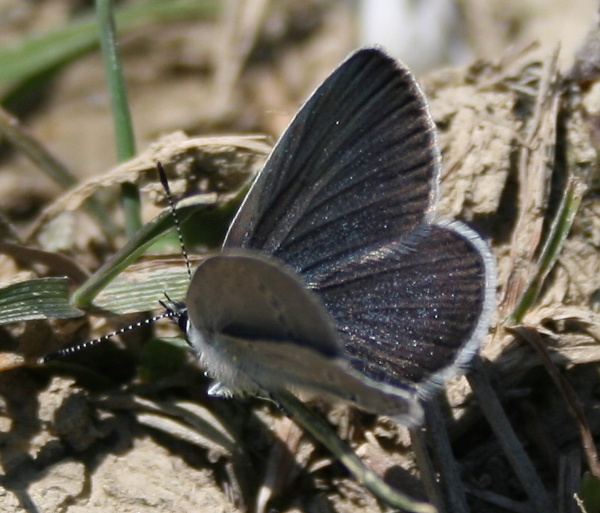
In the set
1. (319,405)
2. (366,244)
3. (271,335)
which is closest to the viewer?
(271,335)

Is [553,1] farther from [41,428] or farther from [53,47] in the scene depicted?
[41,428]

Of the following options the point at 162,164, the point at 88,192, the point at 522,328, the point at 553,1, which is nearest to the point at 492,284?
the point at 522,328

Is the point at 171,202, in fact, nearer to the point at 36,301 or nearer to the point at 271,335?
the point at 36,301

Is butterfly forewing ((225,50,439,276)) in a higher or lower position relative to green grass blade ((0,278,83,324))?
higher

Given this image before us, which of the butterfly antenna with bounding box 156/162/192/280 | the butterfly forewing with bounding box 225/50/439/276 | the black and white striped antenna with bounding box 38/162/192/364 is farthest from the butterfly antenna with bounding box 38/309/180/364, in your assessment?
the butterfly forewing with bounding box 225/50/439/276

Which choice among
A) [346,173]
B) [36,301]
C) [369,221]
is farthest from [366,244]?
[36,301]

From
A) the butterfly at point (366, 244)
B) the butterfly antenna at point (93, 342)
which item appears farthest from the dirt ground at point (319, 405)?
the butterfly at point (366, 244)

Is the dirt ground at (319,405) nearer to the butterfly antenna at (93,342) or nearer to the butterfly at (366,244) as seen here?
the butterfly antenna at (93,342)

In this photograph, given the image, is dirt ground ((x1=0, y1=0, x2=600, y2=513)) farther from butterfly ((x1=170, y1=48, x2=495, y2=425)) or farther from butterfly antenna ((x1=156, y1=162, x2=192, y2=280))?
butterfly ((x1=170, y1=48, x2=495, y2=425))
